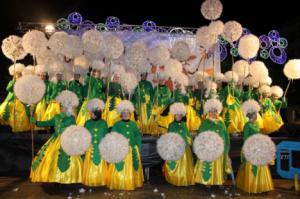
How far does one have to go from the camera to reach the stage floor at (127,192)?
575 centimetres

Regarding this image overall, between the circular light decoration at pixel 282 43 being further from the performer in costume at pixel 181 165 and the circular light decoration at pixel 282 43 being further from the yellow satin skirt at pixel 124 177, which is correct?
the yellow satin skirt at pixel 124 177

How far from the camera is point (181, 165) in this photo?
20.6ft

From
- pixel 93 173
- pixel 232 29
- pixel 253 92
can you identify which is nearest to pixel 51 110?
pixel 93 173

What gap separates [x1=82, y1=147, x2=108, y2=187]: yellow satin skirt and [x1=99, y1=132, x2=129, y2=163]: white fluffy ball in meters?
0.56

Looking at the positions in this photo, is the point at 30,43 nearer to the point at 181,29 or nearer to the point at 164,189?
the point at 164,189

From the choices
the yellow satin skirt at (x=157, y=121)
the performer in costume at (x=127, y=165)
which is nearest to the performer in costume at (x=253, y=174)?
the performer in costume at (x=127, y=165)

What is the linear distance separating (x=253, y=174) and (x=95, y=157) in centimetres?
268

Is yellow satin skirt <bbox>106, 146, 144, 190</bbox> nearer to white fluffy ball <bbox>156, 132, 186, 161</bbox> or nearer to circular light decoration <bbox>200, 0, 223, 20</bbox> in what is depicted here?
white fluffy ball <bbox>156, 132, 186, 161</bbox>

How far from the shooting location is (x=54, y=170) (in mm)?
5734

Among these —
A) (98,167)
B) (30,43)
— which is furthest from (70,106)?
(30,43)

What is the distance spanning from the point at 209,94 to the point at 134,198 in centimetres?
336

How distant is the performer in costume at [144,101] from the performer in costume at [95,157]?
2.53 metres

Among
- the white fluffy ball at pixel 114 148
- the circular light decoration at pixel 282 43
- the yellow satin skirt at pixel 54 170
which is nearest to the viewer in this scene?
the white fluffy ball at pixel 114 148

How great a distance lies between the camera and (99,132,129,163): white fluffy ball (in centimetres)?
529
